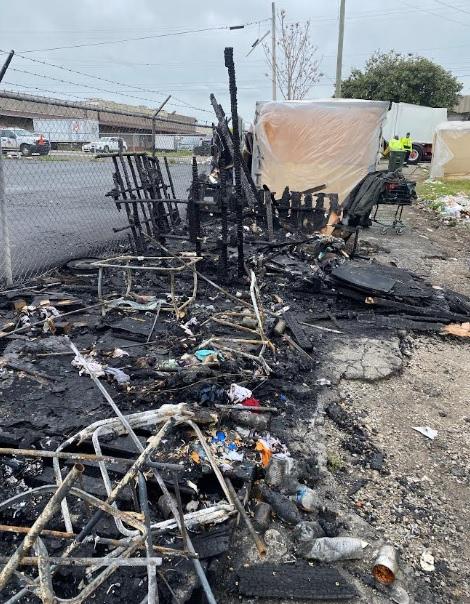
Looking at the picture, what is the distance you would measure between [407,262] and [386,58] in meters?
35.4

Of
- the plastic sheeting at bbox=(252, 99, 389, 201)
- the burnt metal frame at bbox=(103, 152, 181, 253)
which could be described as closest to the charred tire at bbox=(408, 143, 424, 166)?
the plastic sheeting at bbox=(252, 99, 389, 201)

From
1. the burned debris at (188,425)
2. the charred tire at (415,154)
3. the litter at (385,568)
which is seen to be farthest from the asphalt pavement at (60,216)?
the charred tire at (415,154)

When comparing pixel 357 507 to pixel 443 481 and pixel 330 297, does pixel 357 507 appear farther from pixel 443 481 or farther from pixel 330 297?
pixel 330 297

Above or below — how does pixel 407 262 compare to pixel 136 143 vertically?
below

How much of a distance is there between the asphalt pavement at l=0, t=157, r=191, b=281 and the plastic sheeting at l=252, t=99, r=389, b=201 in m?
2.71

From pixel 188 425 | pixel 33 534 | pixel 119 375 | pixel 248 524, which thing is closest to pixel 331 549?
pixel 248 524

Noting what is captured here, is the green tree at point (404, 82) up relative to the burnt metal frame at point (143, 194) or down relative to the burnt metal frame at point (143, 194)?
up

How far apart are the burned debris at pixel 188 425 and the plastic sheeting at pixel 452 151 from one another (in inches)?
681

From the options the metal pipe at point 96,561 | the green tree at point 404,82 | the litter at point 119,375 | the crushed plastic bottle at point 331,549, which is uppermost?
the green tree at point 404,82

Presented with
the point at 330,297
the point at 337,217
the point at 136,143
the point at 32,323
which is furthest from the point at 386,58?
the point at 32,323

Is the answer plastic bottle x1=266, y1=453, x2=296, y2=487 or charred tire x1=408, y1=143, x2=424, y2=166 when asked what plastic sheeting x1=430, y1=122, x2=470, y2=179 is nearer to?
charred tire x1=408, y1=143, x2=424, y2=166

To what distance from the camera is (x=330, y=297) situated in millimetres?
5500

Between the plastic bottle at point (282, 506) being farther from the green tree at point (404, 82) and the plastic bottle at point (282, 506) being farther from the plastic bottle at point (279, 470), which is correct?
the green tree at point (404, 82)

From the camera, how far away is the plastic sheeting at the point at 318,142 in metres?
10.6
